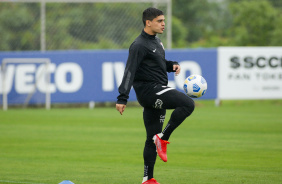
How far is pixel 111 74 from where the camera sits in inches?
969

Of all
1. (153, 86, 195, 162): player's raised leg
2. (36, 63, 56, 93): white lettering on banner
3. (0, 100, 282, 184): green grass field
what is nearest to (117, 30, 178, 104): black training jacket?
(153, 86, 195, 162): player's raised leg

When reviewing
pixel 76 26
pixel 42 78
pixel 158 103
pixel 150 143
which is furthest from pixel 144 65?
pixel 76 26

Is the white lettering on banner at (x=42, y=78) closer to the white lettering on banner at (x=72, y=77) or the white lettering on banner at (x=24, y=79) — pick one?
the white lettering on banner at (x=24, y=79)

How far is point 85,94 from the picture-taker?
2461 centimetres

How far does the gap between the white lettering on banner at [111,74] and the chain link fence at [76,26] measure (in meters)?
3.44

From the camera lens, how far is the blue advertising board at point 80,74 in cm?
2409

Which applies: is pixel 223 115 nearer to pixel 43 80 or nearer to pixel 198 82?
pixel 43 80

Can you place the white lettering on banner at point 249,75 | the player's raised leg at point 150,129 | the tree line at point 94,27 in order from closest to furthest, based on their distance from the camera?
1. the player's raised leg at point 150,129
2. the white lettering on banner at point 249,75
3. the tree line at point 94,27

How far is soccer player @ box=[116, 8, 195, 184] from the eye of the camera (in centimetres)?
821

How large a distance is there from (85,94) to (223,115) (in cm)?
591

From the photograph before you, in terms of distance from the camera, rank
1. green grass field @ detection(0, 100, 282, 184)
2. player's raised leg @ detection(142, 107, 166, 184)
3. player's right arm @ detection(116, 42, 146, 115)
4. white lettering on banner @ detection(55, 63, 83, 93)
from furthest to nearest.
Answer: white lettering on banner @ detection(55, 63, 83, 93), green grass field @ detection(0, 100, 282, 184), player's raised leg @ detection(142, 107, 166, 184), player's right arm @ detection(116, 42, 146, 115)

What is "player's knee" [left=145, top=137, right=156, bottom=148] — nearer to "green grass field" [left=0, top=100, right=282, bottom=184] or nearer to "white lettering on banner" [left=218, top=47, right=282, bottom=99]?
"green grass field" [left=0, top=100, right=282, bottom=184]

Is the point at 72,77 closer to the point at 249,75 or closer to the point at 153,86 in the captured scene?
the point at 249,75

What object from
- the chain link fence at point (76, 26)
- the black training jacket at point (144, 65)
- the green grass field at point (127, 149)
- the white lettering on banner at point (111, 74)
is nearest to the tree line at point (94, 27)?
the chain link fence at point (76, 26)
